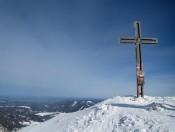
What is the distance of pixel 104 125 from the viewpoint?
14.9 m

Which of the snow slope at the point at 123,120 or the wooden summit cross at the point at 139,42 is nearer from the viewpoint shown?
the snow slope at the point at 123,120

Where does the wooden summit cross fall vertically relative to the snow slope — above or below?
above

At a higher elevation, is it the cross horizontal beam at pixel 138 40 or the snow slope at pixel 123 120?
the cross horizontal beam at pixel 138 40

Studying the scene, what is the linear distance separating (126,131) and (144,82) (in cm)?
915

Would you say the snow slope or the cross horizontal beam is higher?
the cross horizontal beam

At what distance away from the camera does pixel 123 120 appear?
1459 centimetres

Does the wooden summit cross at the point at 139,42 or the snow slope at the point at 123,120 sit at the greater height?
the wooden summit cross at the point at 139,42

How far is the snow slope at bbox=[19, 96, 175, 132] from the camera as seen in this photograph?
1294 centimetres

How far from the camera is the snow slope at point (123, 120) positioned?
42.5 ft

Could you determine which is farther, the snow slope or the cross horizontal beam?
the cross horizontal beam

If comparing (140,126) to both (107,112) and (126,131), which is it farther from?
(107,112)

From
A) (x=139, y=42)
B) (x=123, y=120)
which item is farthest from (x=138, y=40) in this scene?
(x=123, y=120)

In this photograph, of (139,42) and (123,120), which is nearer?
(123,120)

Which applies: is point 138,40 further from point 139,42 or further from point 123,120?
point 123,120
